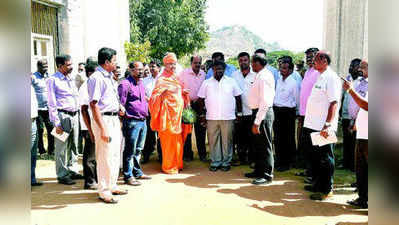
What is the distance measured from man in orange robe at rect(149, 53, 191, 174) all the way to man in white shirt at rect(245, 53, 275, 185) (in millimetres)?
1400

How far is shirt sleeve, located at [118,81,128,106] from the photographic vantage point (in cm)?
511

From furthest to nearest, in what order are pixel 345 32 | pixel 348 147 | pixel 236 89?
1. pixel 345 32
2. pixel 236 89
3. pixel 348 147

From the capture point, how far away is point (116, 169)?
15.0ft

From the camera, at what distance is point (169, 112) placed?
19.3 feet

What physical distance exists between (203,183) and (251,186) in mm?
793

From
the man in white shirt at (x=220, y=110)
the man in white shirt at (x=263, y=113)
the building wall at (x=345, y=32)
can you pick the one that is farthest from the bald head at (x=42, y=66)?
the building wall at (x=345, y=32)

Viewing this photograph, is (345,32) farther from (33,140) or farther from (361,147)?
(33,140)

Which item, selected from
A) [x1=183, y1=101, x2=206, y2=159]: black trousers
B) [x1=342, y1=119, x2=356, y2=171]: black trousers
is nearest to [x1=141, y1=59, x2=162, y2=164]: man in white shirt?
[x1=183, y1=101, x2=206, y2=159]: black trousers

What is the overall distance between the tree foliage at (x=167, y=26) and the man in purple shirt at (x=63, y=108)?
2105 centimetres

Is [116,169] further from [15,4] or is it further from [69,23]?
[69,23]

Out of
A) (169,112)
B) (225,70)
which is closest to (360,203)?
(169,112)

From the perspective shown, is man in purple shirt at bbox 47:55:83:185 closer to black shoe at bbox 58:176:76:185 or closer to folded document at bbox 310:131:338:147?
black shoe at bbox 58:176:76:185

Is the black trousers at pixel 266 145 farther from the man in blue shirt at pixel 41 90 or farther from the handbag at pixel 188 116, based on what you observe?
the man in blue shirt at pixel 41 90

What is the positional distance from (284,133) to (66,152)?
12.9 feet
